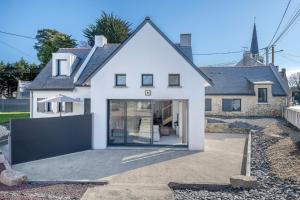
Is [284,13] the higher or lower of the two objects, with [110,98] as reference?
higher

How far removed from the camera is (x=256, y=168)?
10.7 meters

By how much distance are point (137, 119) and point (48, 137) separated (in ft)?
15.9

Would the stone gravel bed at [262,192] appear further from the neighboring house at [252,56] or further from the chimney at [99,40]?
the neighboring house at [252,56]

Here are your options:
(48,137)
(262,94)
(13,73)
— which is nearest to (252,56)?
(262,94)

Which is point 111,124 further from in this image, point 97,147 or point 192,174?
point 192,174

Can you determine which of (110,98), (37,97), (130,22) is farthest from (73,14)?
(130,22)

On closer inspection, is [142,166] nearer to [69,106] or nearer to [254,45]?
[69,106]

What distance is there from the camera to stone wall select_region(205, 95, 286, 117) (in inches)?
1275

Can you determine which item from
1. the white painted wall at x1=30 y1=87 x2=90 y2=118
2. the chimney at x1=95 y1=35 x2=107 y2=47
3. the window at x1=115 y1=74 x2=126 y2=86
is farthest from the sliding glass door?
the chimney at x1=95 y1=35 x2=107 y2=47

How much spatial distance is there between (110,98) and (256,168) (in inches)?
331

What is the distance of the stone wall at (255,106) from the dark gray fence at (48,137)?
69.8 feet

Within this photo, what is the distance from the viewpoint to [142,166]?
11602 mm

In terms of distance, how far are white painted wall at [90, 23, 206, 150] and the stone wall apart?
61.3ft

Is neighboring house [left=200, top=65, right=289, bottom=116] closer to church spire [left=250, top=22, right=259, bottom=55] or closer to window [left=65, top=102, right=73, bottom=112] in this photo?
window [left=65, top=102, right=73, bottom=112]
